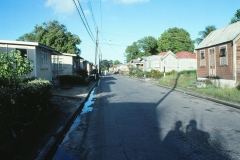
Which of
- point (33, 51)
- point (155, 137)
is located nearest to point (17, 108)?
point (155, 137)

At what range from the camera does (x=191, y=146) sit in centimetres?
496

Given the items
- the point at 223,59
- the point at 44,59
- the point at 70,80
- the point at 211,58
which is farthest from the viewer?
the point at 70,80

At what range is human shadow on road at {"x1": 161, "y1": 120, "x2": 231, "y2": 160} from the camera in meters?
4.43

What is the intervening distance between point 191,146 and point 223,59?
16.4m

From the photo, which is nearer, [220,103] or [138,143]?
[138,143]

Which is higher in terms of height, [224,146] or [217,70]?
[217,70]

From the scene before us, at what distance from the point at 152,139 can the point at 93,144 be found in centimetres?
162

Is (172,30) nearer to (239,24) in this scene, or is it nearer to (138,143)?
(239,24)

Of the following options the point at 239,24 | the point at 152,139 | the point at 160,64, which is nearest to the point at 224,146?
the point at 152,139

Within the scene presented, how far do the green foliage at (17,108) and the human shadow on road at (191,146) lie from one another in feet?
11.4

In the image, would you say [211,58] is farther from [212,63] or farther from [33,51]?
[33,51]

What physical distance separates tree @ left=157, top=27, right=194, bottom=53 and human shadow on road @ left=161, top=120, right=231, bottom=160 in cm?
6578

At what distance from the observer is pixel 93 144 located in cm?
531

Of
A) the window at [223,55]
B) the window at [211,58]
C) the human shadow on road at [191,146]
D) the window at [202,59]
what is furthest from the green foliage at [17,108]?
the window at [202,59]
